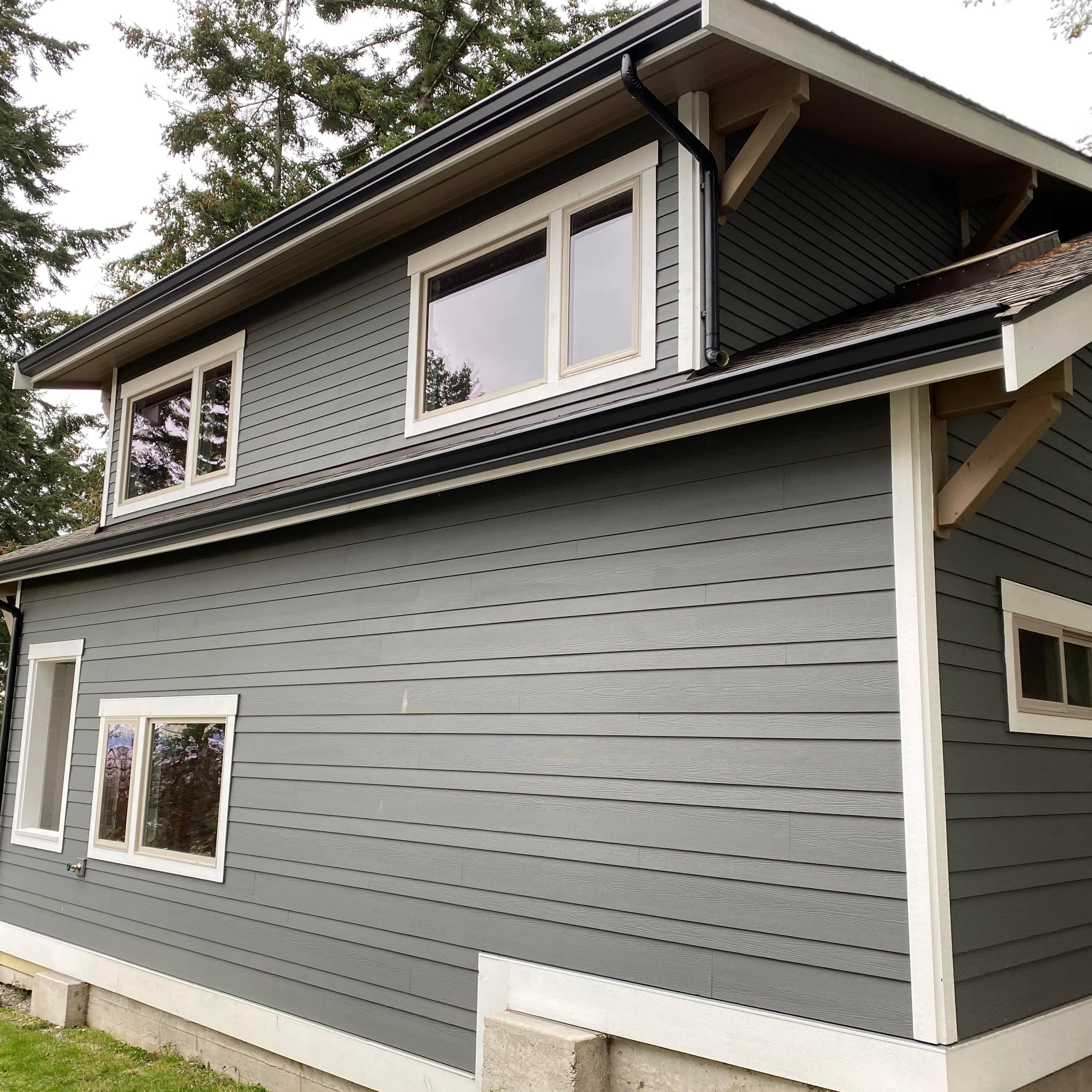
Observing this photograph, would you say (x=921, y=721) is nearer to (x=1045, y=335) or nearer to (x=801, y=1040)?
(x=801, y=1040)

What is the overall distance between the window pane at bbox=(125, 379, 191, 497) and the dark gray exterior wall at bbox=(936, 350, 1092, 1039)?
20.7 ft

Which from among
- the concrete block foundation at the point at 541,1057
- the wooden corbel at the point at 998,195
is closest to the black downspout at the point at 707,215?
the wooden corbel at the point at 998,195

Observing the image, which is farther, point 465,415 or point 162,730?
point 162,730

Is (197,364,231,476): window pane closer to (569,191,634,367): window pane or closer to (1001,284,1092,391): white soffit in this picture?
(569,191,634,367): window pane

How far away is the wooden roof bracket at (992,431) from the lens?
370 cm

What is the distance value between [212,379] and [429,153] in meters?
3.31

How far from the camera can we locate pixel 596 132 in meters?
5.61

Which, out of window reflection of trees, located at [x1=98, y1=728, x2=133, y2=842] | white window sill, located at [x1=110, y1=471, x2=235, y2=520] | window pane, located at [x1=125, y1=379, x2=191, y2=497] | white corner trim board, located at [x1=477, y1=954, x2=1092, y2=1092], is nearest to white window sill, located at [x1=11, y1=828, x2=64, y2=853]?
window reflection of trees, located at [x1=98, y1=728, x2=133, y2=842]

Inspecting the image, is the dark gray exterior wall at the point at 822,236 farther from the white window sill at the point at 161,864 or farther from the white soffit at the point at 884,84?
the white window sill at the point at 161,864

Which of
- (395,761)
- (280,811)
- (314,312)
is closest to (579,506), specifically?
(395,761)

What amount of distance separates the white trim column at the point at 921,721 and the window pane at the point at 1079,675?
1.46 metres

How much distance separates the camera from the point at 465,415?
6090 millimetres

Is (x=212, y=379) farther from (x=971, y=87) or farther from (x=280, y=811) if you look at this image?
(x=971, y=87)

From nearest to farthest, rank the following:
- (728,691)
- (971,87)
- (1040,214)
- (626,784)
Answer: (728,691)
(626,784)
(1040,214)
(971,87)
